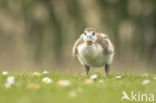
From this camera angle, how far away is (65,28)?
16.8 metres

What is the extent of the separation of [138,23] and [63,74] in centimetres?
750

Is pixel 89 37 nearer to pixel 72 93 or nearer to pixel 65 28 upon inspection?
pixel 72 93

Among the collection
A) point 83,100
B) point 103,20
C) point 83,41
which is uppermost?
point 103,20

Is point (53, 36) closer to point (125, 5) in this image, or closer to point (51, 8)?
point (51, 8)

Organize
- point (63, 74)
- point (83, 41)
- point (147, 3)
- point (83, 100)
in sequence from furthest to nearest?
point (147, 3), point (63, 74), point (83, 41), point (83, 100)

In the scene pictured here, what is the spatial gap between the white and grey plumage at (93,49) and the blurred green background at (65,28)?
21.0ft

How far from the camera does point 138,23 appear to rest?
16656mm

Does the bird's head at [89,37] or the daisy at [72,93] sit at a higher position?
the bird's head at [89,37]

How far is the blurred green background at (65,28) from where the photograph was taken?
16.3 m

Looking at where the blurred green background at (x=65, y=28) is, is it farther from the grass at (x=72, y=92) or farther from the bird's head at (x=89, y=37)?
the grass at (x=72, y=92)

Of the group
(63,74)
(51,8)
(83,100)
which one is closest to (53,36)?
(51,8)

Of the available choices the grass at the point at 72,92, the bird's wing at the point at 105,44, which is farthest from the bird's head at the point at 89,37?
the grass at the point at 72,92

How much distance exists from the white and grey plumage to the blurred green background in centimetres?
641

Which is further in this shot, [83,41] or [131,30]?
[131,30]
